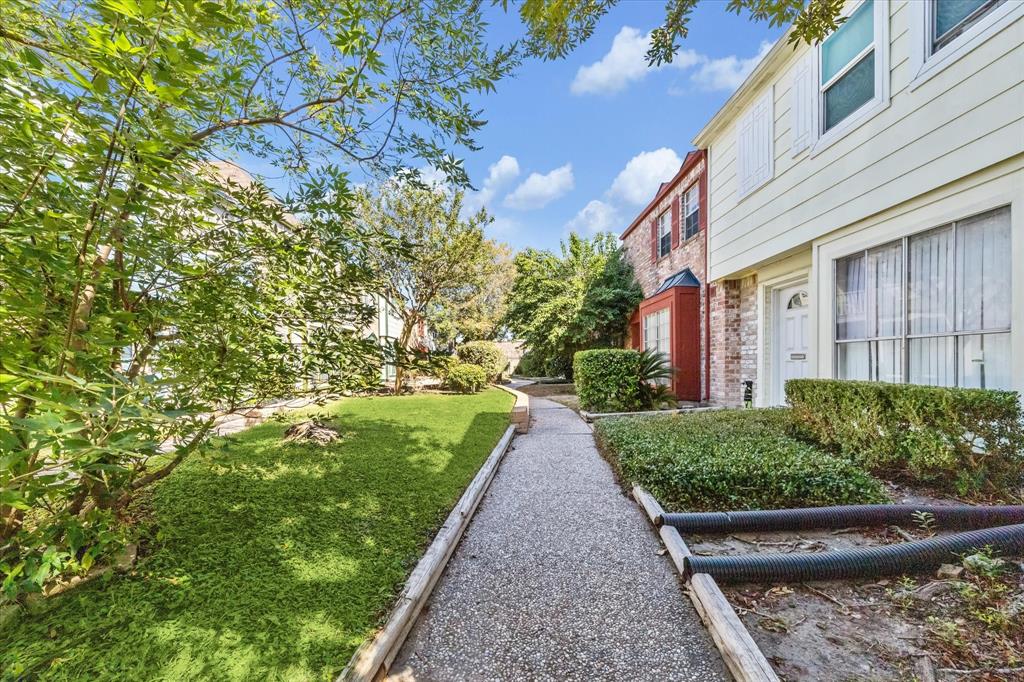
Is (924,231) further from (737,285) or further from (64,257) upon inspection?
(64,257)

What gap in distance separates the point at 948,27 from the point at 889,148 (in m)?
1.01

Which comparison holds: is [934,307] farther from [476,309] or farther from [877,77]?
[476,309]

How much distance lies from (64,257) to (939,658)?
144 inches

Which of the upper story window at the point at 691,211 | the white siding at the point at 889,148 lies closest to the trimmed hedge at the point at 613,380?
the white siding at the point at 889,148

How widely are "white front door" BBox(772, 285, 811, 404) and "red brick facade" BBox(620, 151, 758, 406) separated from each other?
0.43 meters

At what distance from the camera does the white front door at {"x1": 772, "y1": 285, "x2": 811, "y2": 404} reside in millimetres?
6180

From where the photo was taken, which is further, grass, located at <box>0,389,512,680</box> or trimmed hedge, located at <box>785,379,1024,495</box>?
trimmed hedge, located at <box>785,379,1024,495</box>

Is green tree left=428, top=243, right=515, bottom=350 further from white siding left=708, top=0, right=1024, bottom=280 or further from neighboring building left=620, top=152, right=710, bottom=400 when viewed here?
white siding left=708, top=0, right=1024, bottom=280

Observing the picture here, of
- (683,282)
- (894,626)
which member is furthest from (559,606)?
(683,282)

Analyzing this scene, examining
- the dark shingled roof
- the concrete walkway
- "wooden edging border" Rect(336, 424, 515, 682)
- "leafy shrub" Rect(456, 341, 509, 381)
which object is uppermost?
the dark shingled roof

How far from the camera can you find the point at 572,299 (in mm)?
13430

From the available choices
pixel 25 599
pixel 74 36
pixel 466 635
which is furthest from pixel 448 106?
pixel 25 599

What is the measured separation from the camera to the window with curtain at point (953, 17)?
3406mm

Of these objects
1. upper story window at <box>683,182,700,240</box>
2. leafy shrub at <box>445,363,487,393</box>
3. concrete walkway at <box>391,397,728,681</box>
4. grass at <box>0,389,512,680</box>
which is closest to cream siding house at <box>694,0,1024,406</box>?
upper story window at <box>683,182,700,240</box>
